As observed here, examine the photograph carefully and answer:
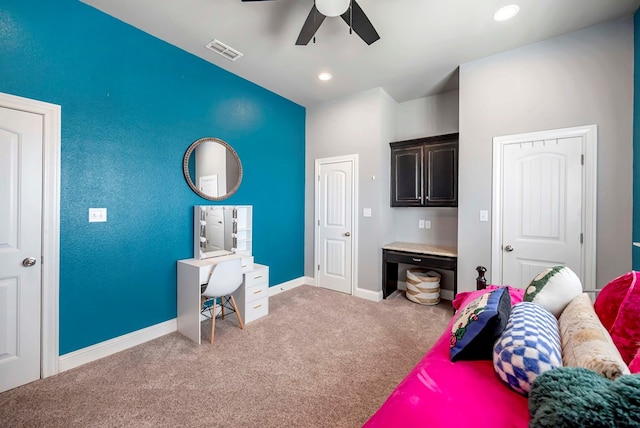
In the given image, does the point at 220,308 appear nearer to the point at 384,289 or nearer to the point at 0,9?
the point at 384,289

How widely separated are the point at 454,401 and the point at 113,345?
113 inches

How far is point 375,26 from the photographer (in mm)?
2506

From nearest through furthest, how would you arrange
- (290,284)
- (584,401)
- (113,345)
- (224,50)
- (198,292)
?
(584,401) < (113,345) < (198,292) < (224,50) < (290,284)

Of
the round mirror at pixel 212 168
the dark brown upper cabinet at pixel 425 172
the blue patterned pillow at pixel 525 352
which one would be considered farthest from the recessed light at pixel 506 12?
the round mirror at pixel 212 168

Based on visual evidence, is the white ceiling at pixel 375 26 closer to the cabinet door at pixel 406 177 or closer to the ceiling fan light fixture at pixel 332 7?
the ceiling fan light fixture at pixel 332 7

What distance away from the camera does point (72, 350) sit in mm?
2215

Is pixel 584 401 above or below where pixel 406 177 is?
below

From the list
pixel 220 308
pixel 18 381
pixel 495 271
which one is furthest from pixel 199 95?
pixel 495 271

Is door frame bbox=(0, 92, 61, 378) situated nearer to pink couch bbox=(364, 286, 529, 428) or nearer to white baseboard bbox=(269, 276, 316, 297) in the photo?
white baseboard bbox=(269, 276, 316, 297)

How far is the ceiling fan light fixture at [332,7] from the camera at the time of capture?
1909 millimetres

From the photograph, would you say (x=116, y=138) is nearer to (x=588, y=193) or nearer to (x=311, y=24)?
(x=311, y=24)

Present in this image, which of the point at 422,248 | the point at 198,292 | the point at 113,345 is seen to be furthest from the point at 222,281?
the point at 422,248

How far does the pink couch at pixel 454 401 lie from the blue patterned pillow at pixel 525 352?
2.1 inches

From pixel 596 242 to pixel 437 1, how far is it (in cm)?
264
